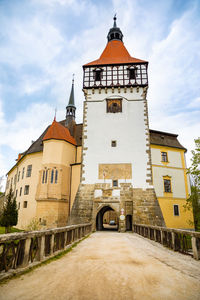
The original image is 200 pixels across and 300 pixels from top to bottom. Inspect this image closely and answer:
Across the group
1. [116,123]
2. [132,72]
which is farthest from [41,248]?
[132,72]

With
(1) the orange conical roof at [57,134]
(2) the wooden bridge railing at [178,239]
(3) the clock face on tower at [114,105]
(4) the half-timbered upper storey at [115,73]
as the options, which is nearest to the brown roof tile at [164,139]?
(3) the clock face on tower at [114,105]

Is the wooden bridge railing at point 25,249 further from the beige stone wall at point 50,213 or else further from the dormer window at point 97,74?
the dormer window at point 97,74

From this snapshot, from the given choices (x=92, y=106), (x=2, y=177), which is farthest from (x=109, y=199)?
(x=2, y=177)

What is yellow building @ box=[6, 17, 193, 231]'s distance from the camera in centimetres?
1700

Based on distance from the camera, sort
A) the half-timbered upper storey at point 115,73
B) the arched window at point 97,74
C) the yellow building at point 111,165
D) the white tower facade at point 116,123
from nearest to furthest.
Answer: the yellow building at point 111,165 → the white tower facade at point 116,123 → the half-timbered upper storey at point 115,73 → the arched window at point 97,74

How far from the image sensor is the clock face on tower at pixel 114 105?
20.0 meters

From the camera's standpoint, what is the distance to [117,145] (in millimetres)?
18828

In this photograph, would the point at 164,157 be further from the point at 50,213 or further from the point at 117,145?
the point at 50,213

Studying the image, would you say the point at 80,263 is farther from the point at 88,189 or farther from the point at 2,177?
the point at 2,177

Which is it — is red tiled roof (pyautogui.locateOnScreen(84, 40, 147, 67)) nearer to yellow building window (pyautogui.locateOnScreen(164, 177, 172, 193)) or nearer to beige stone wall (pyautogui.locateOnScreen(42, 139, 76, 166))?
beige stone wall (pyautogui.locateOnScreen(42, 139, 76, 166))

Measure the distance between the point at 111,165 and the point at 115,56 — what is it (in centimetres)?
1234

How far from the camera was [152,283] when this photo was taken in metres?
3.54

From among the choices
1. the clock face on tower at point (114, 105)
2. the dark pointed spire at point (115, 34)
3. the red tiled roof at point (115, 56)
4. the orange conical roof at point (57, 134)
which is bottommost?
the orange conical roof at point (57, 134)

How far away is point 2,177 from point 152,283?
46.1m
